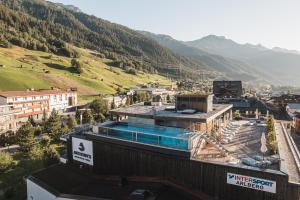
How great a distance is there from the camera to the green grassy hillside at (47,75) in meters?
114

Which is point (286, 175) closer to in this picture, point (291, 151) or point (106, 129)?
point (291, 151)

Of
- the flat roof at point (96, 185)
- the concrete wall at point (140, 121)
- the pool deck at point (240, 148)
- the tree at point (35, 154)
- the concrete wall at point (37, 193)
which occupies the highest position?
the concrete wall at point (140, 121)

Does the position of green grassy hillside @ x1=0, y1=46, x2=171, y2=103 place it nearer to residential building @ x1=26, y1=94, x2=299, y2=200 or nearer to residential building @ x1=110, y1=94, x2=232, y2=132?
residential building @ x1=26, y1=94, x2=299, y2=200

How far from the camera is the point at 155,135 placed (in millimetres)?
24344

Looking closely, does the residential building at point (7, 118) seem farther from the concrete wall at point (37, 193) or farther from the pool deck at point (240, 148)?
the pool deck at point (240, 148)

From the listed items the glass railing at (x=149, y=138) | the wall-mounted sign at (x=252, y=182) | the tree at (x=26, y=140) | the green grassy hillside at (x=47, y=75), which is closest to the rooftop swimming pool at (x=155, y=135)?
the glass railing at (x=149, y=138)

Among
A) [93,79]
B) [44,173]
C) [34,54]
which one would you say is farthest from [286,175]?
[34,54]

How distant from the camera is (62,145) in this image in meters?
60.4

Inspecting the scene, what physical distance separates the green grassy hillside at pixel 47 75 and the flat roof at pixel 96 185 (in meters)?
86.1

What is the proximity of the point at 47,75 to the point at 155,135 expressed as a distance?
115998mm

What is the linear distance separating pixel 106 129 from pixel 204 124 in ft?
32.4

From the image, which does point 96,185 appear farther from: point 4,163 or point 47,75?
A: point 47,75

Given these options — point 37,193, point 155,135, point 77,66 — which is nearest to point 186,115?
point 155,135

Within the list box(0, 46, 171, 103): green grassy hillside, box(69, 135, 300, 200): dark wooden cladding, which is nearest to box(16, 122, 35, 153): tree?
box(69, 135, 300, 200): dark wooden cladding
